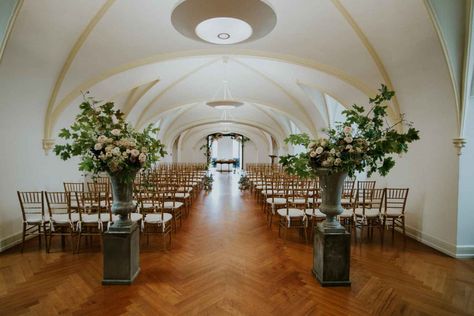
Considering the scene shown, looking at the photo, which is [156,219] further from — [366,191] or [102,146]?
[366,191]

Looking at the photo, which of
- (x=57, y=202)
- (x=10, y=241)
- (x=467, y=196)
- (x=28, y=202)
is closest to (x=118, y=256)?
(x=28, y=202)

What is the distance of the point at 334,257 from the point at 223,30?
3211 millimetres

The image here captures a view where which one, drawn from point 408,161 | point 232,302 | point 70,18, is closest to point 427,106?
point 408,161

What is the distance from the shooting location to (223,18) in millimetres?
3525

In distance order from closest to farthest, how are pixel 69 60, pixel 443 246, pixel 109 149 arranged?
pixel 109 149
pixel 443 246
pixel 69 60

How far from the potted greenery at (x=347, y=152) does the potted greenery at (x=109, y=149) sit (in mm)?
1877

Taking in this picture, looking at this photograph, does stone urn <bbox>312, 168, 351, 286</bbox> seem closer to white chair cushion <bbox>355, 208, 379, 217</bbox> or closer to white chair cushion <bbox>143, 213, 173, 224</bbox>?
white chair cushion <bbox>355, 208, 379, 217</bbox>

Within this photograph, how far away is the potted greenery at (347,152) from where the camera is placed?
338cm

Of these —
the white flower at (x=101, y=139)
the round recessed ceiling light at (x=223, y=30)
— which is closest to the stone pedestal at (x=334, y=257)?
the round recessed ceiling light at (x=223, y=30)

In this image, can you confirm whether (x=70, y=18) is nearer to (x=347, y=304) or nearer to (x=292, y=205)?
(x=292, y=205)

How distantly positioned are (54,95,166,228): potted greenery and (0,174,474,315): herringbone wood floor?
967mm

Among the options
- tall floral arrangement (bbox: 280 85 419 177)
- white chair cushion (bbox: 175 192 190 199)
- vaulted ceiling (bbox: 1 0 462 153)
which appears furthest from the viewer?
white chair cushion (bbox: 175 192 190 199)

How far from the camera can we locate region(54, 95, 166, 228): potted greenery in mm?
3422

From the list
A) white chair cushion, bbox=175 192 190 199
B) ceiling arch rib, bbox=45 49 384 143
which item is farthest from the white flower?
white chair cushion, bbox=175 192 190 199
